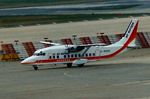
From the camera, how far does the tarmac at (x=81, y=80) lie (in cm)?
3791

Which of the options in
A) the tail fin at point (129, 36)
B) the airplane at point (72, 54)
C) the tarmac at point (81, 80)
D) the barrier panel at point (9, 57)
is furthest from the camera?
the barrier panel at point (9, 57)

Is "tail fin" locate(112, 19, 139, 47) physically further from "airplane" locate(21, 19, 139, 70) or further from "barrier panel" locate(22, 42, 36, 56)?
"barrier panel" locate(22, 42, 36, 56)

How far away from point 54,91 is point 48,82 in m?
5.69

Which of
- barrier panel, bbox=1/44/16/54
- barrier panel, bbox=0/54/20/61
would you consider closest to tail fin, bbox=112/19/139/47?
barrier panel, bbox=0/54/20/61

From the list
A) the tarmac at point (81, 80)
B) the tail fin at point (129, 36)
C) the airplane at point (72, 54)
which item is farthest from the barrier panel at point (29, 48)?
the tail fin at point (129, 36)

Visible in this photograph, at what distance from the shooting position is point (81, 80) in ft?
151

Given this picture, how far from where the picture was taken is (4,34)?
331 feet

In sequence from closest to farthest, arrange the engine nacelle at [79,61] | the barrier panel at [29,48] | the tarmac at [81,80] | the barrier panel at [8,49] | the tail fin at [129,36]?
the tarmac at [81,80] < the engine nacelle at [79,61] < the tail fin at [129,36] < the barrier panel at [8,49] < the barrier panel at [29,48]

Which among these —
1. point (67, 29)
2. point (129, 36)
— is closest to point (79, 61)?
point (129, 36)

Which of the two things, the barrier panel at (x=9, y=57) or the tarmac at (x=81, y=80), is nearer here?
the tarmac at (x=81, y=80)

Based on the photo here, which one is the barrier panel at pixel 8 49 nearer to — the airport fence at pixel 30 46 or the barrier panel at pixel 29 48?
the airport fence at pixel 30 46

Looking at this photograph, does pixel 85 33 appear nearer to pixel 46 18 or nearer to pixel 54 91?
pixel 46 18

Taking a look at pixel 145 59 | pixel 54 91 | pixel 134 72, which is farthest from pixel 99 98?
pixel 145 59

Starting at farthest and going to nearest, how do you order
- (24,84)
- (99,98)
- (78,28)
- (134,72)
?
1. (78,28)
2. (134,72)
3. (24,84)
4. (99,98)
